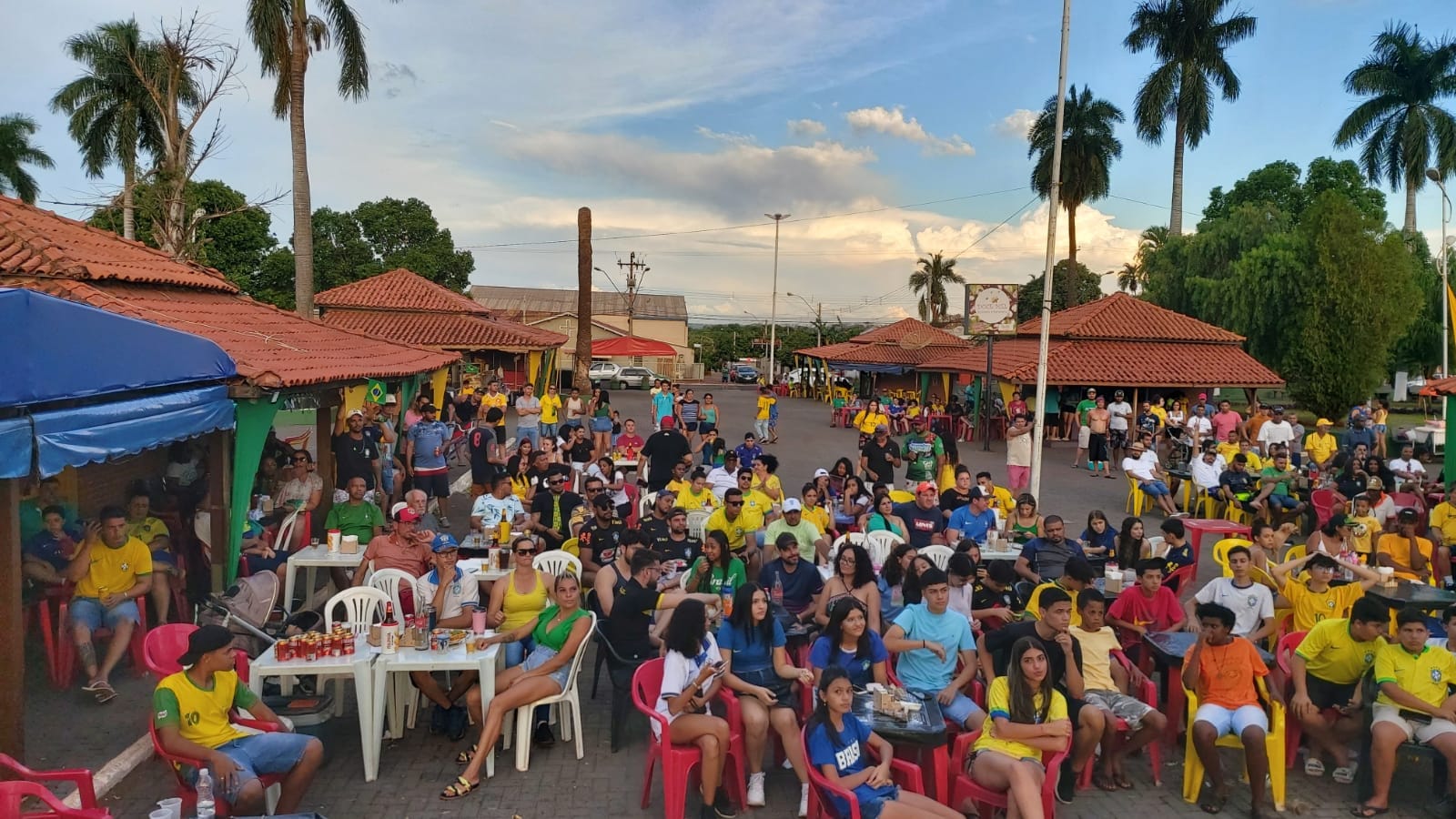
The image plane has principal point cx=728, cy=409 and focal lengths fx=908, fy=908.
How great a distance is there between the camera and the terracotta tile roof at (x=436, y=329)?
2673 cm

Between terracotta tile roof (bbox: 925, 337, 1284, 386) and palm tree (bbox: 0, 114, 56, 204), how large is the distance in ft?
151

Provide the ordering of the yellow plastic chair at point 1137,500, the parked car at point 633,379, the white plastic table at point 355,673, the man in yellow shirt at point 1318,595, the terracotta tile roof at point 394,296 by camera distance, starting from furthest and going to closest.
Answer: the parked car at point 633,379 < the terracotta tile roof at point 394,296 < the yellow plastic chair at point 1137,500 < the man in yellow shirt at point 1318,595 < the white plastic table at point 355,673

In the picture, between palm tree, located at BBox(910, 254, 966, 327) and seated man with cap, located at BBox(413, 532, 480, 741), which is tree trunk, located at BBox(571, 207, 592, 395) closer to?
seated man with cap, located at BBox(413, 532, 480, 741)

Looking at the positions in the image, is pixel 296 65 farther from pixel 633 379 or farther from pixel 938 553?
pixel 633 379

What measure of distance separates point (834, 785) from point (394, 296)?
87.3 feet

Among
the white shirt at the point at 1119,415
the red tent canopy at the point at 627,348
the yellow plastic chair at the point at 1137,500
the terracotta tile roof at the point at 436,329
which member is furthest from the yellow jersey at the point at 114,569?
the red tent canopy at the point at 627,348

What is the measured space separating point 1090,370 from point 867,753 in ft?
69.2

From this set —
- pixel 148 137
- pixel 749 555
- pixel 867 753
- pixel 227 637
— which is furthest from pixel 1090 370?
pixel 148 137

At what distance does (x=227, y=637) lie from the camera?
4.70m

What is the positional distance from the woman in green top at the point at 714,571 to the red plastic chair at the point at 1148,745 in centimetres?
266

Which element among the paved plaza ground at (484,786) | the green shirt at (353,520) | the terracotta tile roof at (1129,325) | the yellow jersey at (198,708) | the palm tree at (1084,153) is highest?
the palm tree at (1084,153)

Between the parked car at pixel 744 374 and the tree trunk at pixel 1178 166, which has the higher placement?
the tree trunk at pixel 1178 166

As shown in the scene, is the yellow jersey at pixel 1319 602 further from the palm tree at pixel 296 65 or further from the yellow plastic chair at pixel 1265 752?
the palm tree at pixel 296 65

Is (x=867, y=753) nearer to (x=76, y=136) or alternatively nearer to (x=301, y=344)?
(x=301, y=344)
